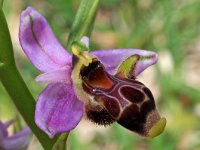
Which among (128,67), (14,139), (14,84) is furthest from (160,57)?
(14,84)

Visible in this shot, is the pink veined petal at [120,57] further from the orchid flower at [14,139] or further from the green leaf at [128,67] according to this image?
the orchid flower at [14,139]

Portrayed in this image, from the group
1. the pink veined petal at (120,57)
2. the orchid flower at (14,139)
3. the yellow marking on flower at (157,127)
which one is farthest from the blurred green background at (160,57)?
the yellow marking on flower at (157,127)

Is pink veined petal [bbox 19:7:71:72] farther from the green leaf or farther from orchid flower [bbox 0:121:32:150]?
orchid flower [bbox 0:121:32:150]

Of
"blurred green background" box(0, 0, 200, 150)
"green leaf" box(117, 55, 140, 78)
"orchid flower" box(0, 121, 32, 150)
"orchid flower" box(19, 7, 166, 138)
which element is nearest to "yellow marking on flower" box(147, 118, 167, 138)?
"orchid flower" box(19, 7, 166, 138)

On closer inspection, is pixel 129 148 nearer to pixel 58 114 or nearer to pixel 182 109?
pixel 182 109

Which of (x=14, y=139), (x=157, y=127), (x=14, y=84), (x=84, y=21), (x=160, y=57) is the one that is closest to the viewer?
(x=157, y=127)

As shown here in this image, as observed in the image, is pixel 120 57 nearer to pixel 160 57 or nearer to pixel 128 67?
pixel 128 67
